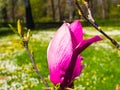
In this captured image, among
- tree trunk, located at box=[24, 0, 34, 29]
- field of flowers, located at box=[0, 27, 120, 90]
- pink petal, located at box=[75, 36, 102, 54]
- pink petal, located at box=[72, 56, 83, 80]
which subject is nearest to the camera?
pink petal, located at box=[75, 36, 102, 54]

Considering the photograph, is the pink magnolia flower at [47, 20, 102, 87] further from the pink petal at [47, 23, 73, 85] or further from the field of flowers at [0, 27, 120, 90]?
the field of flowers at [0, 27, 120, 90]

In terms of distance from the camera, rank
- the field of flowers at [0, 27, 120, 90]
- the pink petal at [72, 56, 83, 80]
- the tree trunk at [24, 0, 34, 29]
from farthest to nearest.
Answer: the tree trunk at [24, 0, 34, 29], the field of flowers at [0, 27, 120, 90], the pink petal at [72, 56, 83, 80]

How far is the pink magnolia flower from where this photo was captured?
1548 mm

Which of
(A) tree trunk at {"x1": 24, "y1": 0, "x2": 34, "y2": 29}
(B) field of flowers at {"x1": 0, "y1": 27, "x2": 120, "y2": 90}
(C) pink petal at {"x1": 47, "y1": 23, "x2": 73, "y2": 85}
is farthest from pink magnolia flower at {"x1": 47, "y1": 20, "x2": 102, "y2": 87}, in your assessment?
(A) tree trunk at {"x1": 24, "y1": 0, "x2": 34, "y2": 29}

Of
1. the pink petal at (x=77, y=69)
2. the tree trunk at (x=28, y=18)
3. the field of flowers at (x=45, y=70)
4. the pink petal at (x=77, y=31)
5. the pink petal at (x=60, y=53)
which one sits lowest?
the tree trunk at (x=28, y=18)

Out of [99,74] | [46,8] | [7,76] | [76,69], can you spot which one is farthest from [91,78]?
[46,8]

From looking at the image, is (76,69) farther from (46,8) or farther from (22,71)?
(46,8)

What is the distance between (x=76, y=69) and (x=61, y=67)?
0.08 metres

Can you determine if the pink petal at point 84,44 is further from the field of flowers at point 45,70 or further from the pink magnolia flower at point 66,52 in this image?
the field of flowers at point 45,70

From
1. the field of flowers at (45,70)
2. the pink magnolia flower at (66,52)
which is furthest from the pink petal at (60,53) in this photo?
the field of flowers at (45,70)

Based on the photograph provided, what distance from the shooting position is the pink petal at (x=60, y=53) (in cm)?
155

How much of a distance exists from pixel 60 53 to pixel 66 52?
0.10 ft

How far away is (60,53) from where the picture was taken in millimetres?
1571

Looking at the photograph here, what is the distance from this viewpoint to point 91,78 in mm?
14336
